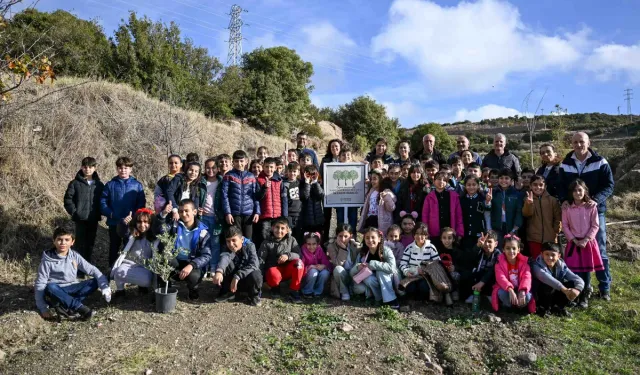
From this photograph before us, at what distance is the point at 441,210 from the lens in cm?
667

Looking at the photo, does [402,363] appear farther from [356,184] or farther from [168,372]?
[356,184]

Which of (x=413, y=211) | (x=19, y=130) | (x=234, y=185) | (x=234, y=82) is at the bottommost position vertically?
(x=413, y=211)

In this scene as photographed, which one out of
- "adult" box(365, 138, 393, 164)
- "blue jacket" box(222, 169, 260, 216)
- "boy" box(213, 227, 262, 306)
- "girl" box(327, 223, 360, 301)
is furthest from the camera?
"adult" box(365, 138, 393, 164)

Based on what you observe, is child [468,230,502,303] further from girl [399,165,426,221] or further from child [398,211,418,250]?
girl [399,165,426,221]

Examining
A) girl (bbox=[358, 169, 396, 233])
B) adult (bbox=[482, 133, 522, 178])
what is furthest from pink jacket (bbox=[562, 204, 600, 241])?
girl (bbox=[358, 169, 396, 233])

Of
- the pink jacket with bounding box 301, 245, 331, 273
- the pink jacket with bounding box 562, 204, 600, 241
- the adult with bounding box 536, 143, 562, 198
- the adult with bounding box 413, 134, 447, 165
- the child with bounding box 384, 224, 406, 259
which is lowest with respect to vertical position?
the pink jacket with bounding box 301, 245, 331, 273

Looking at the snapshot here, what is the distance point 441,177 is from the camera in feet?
21.9

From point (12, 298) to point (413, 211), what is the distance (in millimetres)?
5670

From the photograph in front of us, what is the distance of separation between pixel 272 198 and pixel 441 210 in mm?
2572

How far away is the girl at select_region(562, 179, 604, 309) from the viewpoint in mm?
5965

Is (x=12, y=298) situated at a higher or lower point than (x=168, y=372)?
higher

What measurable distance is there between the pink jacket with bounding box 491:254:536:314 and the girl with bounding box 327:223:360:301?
73.0 inches

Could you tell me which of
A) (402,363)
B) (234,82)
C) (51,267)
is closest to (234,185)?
(51,267)

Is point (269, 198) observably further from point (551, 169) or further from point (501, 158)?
point (551, 169)
